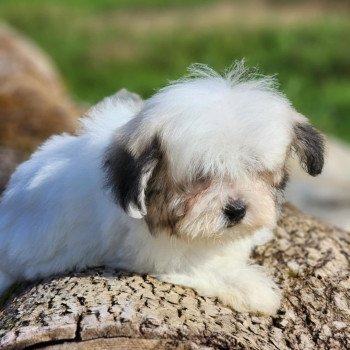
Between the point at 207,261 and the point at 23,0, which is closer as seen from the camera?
the point at 207,261

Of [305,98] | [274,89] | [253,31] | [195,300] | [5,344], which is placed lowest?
[5,344]

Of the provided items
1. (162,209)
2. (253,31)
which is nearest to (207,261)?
(162,209)

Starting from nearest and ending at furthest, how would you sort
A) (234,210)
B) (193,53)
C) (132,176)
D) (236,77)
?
1. (234,210)
2. (132,176)
3. (236,77)
4. (193,53)

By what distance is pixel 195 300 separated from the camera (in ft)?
15.6

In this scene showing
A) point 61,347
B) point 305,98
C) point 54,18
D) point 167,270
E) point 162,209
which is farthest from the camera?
point 54,18

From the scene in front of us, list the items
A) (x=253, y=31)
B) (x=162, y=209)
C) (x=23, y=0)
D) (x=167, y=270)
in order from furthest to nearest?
1. (x=23, y=0)
2. (x=253, y=31)
3. (x=167, y=270)
4. (x=162, y=209)

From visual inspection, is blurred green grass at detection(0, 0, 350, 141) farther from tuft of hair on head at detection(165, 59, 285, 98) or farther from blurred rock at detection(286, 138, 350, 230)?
tuft of hair on head at detection(165, 59, 285, 98)

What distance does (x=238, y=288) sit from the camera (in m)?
4.89

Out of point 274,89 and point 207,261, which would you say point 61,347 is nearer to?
point 207,261

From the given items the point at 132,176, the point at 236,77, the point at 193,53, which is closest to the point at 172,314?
the point at 132,176

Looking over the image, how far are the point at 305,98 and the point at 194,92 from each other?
13.3m

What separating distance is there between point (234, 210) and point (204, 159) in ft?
0.97

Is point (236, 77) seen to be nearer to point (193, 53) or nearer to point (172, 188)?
point (172, 188)

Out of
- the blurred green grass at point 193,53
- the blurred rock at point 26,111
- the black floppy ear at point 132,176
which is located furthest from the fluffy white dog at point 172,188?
the blurred green grass at point 193,53
